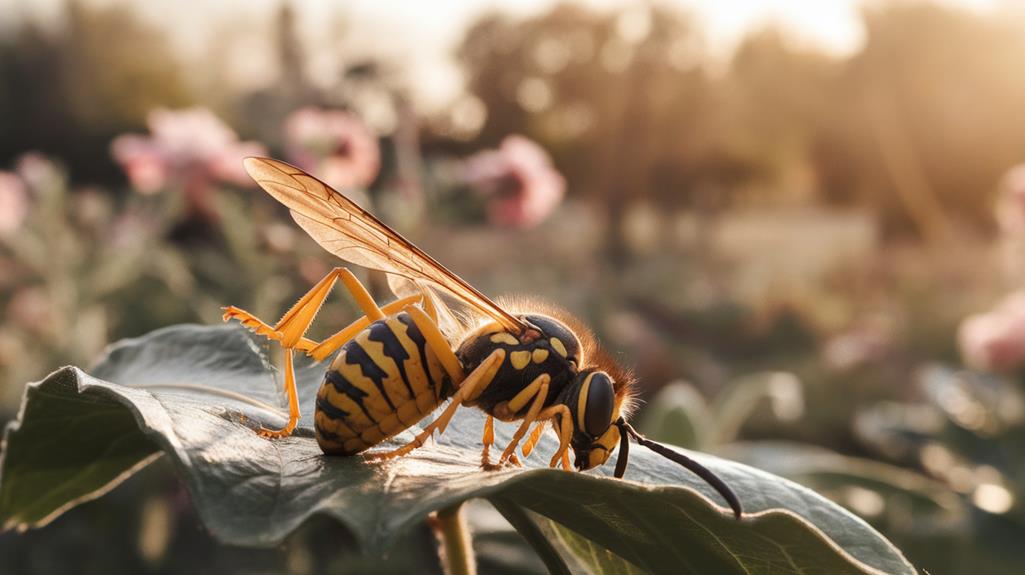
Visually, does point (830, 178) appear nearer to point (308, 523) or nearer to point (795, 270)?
point (795, 270)

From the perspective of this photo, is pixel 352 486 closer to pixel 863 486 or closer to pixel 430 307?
pixel 430 307

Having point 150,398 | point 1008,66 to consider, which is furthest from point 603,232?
point 150,398

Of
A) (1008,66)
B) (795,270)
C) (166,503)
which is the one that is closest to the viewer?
(166,503)

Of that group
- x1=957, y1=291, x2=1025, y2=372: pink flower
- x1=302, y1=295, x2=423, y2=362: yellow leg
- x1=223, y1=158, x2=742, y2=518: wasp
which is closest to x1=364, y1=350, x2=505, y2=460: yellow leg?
x1=223, y1=158, x2=742, y2=518: wasp

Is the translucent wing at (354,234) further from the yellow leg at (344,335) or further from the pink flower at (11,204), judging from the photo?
the pink flower at (11,204)

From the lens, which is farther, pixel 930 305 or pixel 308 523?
pixel 930 305

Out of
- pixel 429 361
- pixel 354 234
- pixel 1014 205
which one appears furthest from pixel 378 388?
pixel 1014 205

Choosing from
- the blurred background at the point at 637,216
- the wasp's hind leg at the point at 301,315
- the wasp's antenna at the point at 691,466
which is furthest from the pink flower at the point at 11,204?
the wasp's antenna at the point at 691,466
